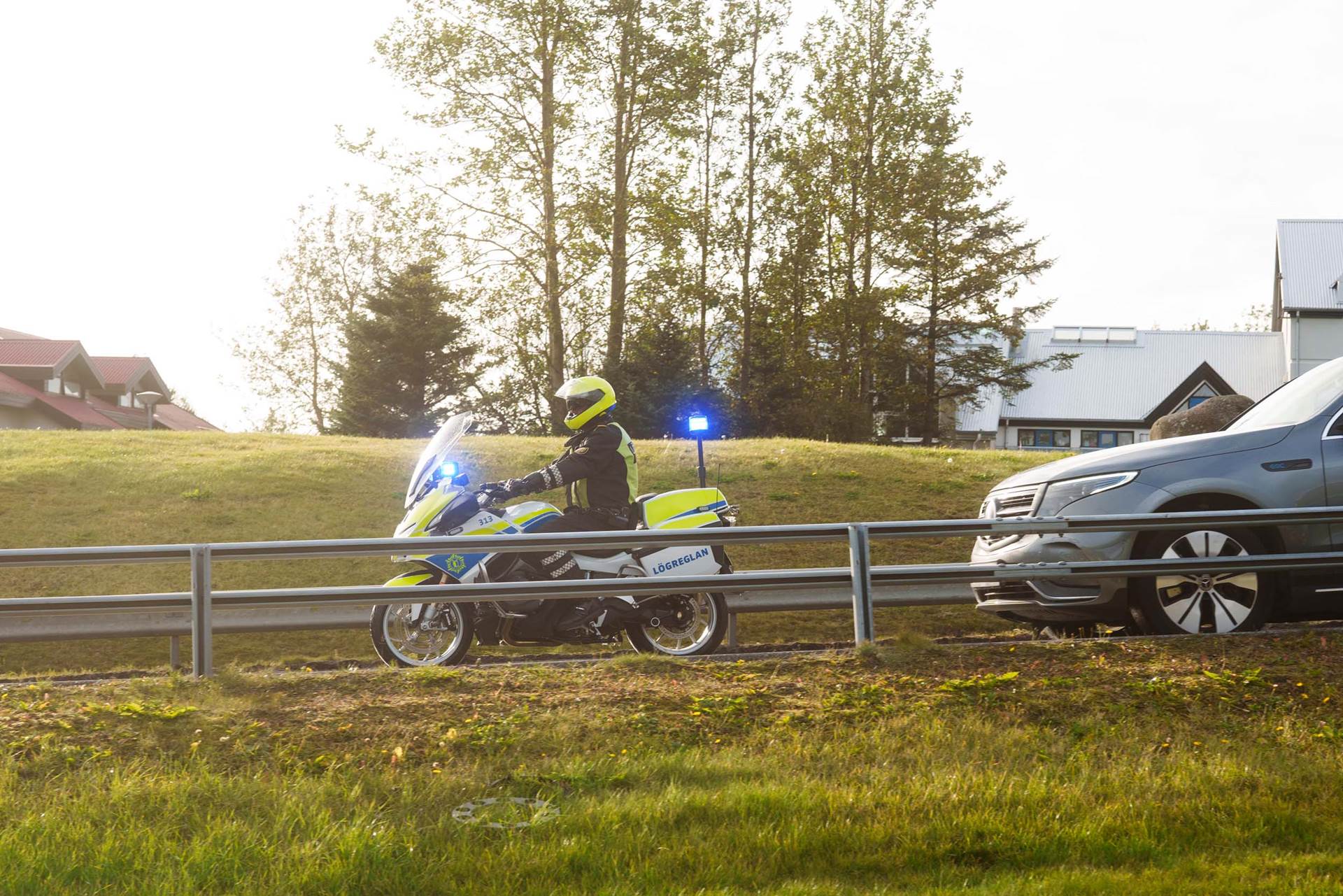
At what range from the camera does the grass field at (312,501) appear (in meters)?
11.5

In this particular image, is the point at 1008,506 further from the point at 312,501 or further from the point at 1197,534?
the point at 312,501

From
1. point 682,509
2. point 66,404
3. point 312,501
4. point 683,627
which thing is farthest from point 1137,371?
point 683,627

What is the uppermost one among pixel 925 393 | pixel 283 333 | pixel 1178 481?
pixel 283 333

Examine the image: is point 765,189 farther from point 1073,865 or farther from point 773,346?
point 1073,865

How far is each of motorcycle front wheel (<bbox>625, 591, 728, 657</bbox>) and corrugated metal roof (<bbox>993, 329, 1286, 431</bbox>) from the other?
54.2 meters

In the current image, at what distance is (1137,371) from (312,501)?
5576 centimetres

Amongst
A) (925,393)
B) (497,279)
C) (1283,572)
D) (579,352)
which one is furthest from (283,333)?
(1283,572)

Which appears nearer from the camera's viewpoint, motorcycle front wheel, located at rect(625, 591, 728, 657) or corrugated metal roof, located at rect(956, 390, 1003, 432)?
motorcycle front wheel, located at rect(625, 591, 728, 657)

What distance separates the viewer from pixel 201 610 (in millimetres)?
6816

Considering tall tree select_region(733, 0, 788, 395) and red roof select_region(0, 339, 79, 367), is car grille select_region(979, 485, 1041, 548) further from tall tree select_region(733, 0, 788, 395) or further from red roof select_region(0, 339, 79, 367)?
red roof select_region(0, 339, 79, 367)

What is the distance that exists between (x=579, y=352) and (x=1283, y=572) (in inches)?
1272

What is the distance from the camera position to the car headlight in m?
7.79

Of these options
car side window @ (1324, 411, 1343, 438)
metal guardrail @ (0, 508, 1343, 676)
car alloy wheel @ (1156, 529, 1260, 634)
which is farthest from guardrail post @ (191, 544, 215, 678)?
car side window @ (1324, 411, 1343, 438)

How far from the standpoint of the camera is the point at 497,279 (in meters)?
31.1
